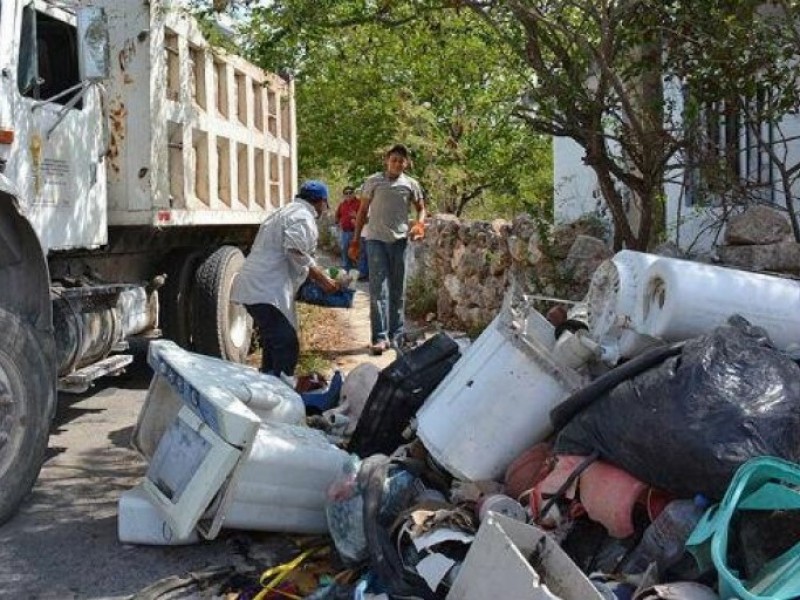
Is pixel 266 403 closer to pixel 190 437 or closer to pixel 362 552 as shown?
pixel 190 437

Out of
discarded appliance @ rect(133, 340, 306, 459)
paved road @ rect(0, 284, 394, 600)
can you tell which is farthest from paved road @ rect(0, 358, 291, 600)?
discarded appliance @ rect(133, 340, 306, 459)

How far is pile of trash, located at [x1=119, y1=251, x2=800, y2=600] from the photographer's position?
2.91 metres

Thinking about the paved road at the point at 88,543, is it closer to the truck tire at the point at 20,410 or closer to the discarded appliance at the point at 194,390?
the truck tire at the point at 20,410

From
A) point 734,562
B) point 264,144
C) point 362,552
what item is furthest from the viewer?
point 264,144

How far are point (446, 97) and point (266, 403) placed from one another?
12.6 metres

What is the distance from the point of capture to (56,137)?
5.13 meters

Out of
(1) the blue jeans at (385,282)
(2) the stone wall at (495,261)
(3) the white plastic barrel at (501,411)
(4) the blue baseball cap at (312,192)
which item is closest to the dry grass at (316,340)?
(1) the blue jeans at (385,282)

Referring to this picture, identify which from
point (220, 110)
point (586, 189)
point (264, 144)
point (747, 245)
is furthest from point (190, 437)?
point (586, 189)

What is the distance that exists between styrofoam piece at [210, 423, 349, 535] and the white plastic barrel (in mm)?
444

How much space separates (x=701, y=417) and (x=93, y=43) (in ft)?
10.7

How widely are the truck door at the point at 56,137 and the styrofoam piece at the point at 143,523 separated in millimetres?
1537

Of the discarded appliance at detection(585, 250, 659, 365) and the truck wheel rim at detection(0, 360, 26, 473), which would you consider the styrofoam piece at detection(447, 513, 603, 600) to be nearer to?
the discarded appliance at detection(585, 250, 659, 365)

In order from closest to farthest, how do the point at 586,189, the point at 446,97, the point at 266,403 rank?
1. the point at 266,403
2. the point at 586,189
3. the point at 446,97

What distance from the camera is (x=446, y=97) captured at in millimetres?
16094
